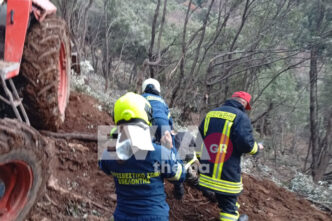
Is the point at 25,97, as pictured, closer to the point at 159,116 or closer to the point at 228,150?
the point at 159,116

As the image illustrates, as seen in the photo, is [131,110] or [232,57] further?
[232,57]

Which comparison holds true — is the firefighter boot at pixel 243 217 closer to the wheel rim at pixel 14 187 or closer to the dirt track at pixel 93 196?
the dirt track at pixel 93 196

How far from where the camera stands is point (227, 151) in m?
3.47

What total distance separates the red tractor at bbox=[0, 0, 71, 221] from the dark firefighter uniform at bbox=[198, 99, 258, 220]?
175 centimetres

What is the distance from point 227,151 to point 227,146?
0.06 metres

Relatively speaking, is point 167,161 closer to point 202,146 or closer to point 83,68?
point 202,146

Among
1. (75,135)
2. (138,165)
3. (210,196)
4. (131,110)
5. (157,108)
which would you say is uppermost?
(131,110)

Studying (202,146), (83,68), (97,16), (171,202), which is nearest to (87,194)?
(171,202)

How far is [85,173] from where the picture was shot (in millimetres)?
3715

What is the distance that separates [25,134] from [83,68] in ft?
22.4

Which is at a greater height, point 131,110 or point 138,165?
point 131,110

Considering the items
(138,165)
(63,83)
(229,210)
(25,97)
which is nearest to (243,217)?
(229,210)

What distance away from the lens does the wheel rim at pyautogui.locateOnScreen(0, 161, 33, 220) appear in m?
2.52

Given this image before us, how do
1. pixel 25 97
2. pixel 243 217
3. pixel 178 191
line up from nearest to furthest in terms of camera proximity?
pixel 25 97
pixel 243 217
pixel 178 191
